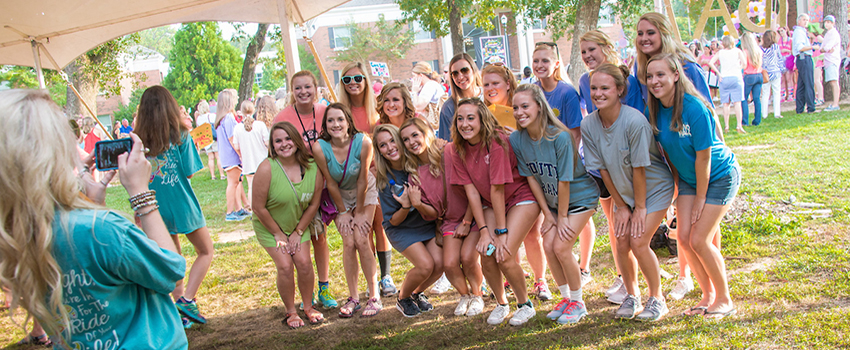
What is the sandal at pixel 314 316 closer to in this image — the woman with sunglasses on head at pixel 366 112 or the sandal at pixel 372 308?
the sandal at pixel 372 308

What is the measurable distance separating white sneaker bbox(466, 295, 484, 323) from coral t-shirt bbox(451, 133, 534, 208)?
0.73 meters

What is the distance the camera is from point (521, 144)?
3.62m

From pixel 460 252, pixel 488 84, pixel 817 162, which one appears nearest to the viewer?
pixel 460 252

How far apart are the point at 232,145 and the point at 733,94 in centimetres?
864

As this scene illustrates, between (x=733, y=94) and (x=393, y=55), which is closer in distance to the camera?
(x=733, y=94)

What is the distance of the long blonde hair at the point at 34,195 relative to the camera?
147 centimetres

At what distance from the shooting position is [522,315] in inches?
142

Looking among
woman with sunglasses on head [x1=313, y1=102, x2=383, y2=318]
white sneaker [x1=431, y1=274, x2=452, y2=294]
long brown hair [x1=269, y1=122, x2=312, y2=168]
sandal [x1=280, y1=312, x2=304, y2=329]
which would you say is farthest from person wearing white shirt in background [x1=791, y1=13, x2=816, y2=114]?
sandal [x1=280, y1=312, x2=304, y2=329]

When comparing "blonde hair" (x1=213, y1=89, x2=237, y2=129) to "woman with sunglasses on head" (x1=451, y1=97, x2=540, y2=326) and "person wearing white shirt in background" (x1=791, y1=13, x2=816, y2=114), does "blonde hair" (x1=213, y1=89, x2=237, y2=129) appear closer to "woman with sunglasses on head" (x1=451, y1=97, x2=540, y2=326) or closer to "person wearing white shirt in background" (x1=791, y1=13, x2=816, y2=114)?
A: "woman with sunglasses on head" (x1=451, y1=97, x2=540, y2=326)

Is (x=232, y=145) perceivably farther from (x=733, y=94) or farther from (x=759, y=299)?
(x=733, y=94)

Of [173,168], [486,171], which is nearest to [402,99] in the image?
[486,171]

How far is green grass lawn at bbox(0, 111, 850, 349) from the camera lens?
3092 mm

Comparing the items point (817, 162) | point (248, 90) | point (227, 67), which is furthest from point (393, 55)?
point (817, 162)

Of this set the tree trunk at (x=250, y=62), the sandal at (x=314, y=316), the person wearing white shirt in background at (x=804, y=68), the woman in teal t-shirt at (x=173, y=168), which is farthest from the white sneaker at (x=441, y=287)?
the tree trunk at (x=250, y=62)
